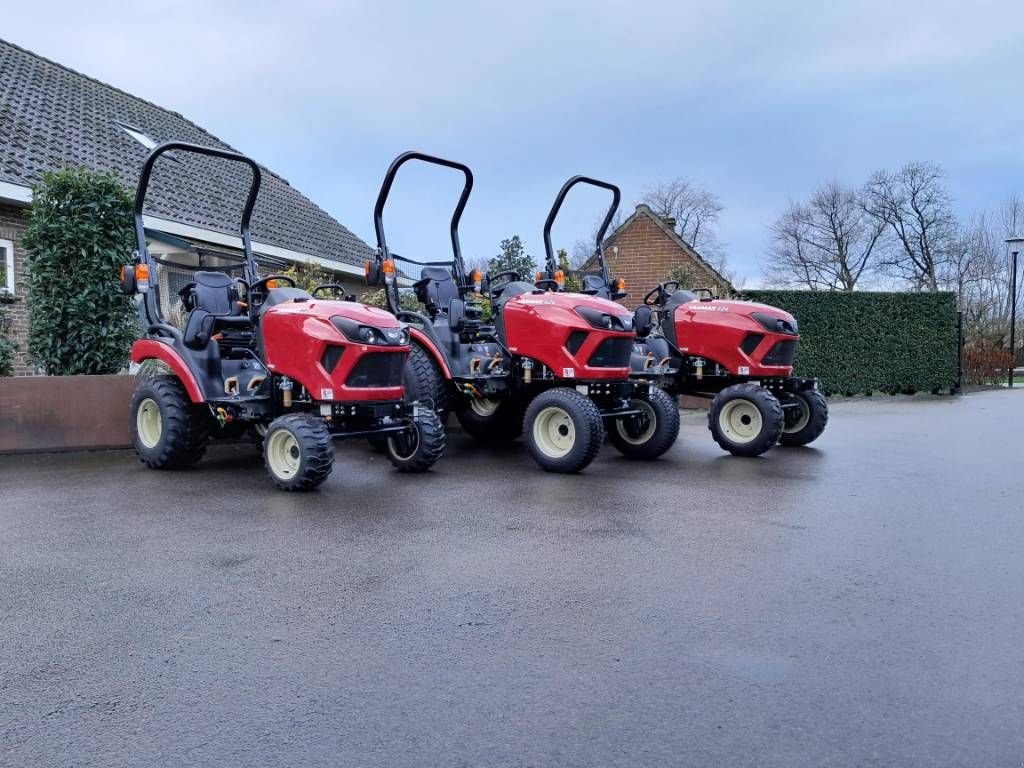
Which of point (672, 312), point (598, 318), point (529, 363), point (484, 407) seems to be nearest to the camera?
point (598, 318)

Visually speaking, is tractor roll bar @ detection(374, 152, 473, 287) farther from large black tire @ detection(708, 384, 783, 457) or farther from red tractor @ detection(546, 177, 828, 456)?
large black tire @ detection(708, 384, 783, 457)

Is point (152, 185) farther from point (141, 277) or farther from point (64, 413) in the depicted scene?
point (141, 277)

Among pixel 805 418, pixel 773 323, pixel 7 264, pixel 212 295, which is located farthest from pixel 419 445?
pixel 7 264

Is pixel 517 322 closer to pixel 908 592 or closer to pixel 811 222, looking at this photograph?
pixel 908 592

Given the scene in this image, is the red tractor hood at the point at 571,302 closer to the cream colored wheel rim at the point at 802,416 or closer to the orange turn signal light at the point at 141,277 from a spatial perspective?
the cream colored wheel rim at the point at 802,416

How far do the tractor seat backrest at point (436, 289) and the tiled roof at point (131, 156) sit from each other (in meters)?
5.62

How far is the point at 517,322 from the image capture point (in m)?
8.50

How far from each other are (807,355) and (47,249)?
14806 mm

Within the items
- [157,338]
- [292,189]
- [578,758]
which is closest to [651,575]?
[578,758]

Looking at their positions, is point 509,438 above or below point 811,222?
below

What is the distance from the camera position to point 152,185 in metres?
15.3

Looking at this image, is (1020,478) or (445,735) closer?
(445,735)

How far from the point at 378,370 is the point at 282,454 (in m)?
0.98

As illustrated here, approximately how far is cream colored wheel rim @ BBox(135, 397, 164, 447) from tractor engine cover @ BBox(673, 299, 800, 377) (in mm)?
5515
